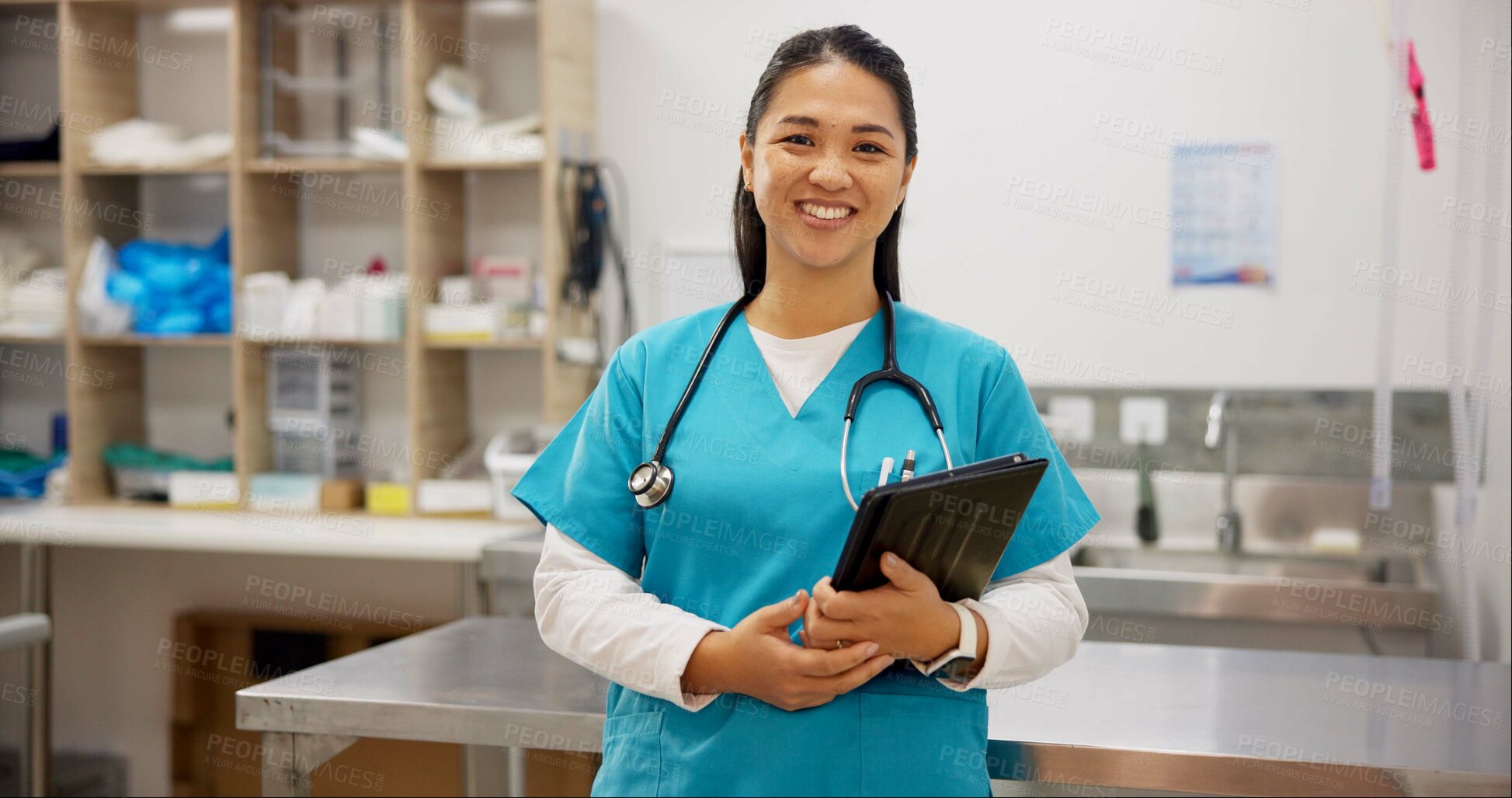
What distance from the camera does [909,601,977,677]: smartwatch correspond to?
106 cm

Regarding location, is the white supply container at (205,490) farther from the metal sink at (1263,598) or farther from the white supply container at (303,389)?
the metal sink at (1263,598)

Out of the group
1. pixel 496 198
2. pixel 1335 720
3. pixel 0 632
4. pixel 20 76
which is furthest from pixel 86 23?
pixel 1335 720

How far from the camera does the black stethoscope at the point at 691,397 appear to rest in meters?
1.13

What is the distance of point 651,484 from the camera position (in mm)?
1133

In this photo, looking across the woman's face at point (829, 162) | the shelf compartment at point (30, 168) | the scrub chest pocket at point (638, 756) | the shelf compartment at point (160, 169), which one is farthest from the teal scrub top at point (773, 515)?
the shelf compartment at point (30, 168)

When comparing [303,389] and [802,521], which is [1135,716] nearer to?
[802,521]

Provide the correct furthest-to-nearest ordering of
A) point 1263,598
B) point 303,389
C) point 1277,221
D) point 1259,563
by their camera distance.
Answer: point 303,389, point 1277,221, point 1259,563, point 1263,598

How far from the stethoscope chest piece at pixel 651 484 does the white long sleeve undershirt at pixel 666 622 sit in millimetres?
87

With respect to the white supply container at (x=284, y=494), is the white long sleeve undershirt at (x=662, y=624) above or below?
above

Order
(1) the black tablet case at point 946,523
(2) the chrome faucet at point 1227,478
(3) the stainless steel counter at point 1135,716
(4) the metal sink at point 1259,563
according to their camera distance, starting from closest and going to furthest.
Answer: (1) the black tablet case at point 946,523
(3) the stainless steel counter at point 1135,716
(4) the metal sink at point 1259,563
(2) the chrome faucet at point 1227,478

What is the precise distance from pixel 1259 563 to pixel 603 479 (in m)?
2.00

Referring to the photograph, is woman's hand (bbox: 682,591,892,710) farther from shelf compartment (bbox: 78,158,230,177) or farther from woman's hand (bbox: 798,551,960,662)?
shelf compartment (bbox: 78,158,230,177)

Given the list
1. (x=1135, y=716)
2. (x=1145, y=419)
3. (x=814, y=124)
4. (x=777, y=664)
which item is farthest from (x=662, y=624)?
(x=1145, y=419)

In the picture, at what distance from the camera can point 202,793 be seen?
3.33 metres
